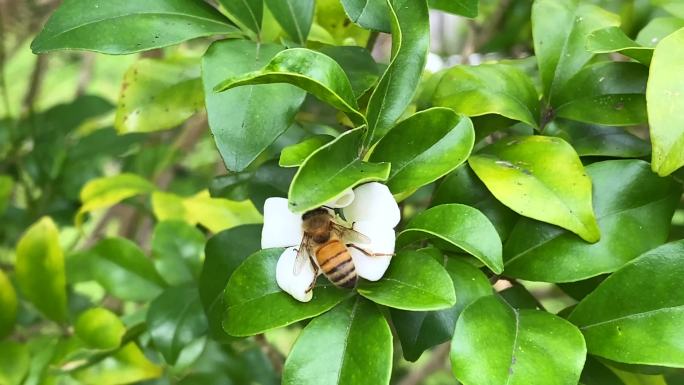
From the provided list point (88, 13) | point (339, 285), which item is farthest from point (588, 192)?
point (88, 13)

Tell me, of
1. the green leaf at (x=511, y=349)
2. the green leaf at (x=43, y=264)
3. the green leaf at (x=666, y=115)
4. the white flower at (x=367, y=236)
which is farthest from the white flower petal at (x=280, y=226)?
the green leaf at (x=43, y=264)

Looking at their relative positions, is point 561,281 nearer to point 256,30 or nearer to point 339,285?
point 339,285

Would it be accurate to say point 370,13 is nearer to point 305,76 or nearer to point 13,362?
point 305,76

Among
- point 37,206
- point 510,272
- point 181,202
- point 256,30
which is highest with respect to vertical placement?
point 256,30

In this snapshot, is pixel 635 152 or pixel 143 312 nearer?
pixel 635 152

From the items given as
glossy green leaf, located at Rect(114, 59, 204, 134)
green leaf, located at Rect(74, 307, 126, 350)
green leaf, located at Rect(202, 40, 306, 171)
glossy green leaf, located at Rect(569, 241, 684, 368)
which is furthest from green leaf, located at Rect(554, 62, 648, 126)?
green leaf, located at Rect(74, 307, 126, 350)

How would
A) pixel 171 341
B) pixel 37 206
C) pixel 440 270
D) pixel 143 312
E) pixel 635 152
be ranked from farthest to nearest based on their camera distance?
pixel 37 206
pixel 143 312
pixel 171 341
pixel 635 152
pixel 440 270
